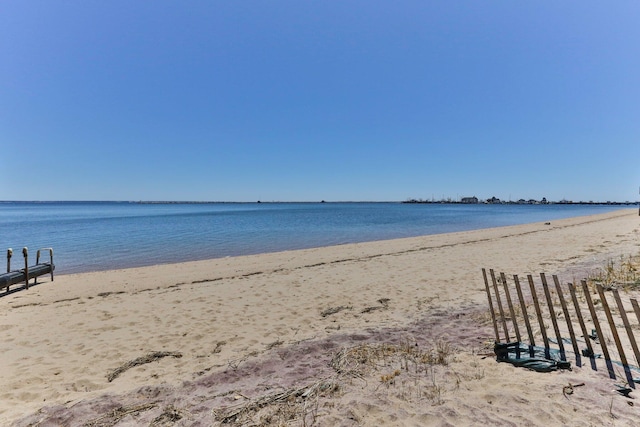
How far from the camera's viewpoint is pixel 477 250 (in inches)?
671

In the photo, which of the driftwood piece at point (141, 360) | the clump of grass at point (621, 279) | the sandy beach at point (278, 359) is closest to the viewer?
the sandy beach at point (278, 359)

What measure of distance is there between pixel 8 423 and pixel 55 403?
49cm

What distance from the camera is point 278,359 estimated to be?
5.52 metres

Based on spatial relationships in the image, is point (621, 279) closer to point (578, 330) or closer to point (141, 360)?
point (578, 330)

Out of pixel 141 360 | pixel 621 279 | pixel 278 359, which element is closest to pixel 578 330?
pixel 621 279

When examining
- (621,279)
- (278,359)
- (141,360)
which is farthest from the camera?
(621,279)

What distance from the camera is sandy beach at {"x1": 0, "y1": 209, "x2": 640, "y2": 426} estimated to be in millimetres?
3826

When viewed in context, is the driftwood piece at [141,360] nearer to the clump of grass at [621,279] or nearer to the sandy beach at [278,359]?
the sandy beach at [278,359]

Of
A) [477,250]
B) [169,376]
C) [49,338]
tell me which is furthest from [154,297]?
[477,250]

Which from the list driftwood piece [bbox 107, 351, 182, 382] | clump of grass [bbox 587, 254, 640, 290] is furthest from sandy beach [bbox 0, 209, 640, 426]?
clump of grass [bbox 587, 254, 640, 290]

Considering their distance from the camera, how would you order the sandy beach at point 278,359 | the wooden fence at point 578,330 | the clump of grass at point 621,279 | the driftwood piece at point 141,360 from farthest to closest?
the clump of grass at point 621,279, the driftwood piece at point 141,360, the wooden fence at point 578,330, the sandy beach at point 278,359

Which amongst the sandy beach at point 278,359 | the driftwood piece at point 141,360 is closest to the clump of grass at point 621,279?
the sandy beach at point 278,359

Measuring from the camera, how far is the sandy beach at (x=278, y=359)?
383 cm

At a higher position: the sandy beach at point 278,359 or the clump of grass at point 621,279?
the clump of grass at point 621,279
